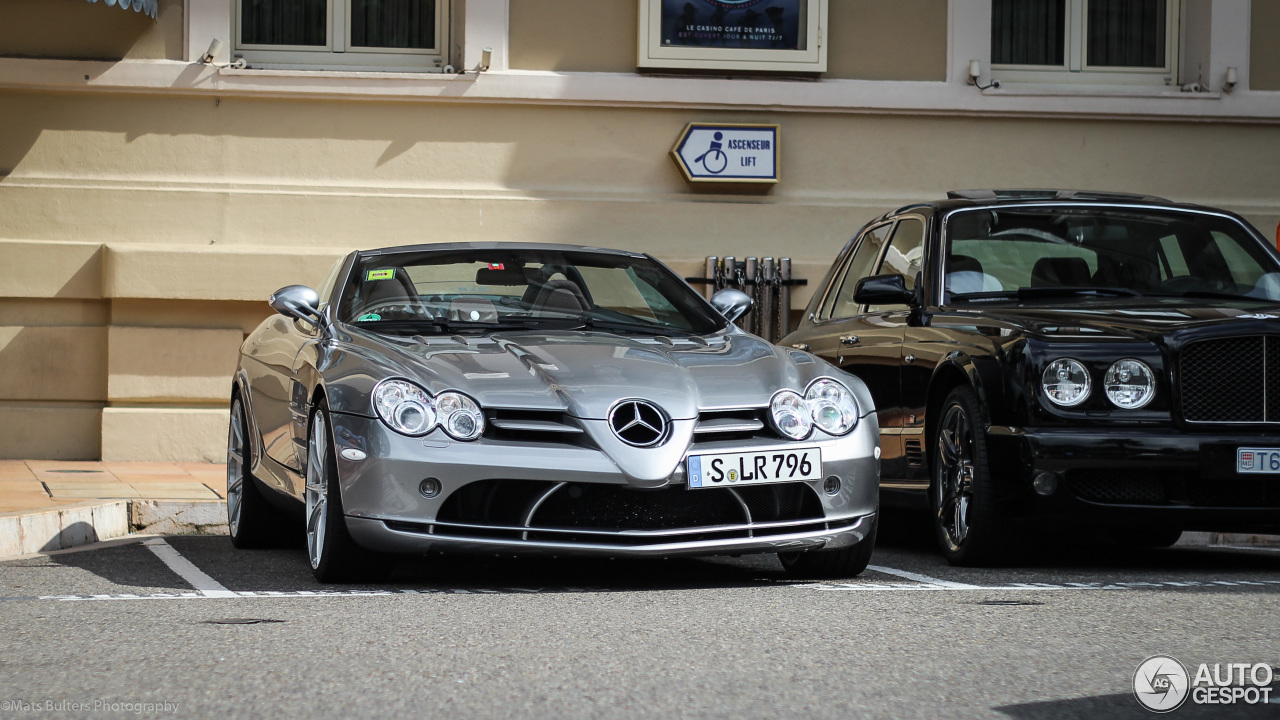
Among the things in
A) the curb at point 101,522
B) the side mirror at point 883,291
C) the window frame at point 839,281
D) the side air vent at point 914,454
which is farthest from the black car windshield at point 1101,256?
the curb at point 101,522

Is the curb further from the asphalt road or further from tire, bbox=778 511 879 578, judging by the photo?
tire, bbox=778 511 879 578

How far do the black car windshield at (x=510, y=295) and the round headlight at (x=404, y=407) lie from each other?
898 millimetres

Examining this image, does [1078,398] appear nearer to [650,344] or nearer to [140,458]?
[650,344]

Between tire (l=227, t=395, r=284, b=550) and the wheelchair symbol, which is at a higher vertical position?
the wheelchair symbol

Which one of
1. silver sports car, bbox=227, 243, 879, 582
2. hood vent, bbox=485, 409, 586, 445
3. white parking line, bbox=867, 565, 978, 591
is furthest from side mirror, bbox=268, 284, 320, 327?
white parking line, bbox=867, 565, 978, 591

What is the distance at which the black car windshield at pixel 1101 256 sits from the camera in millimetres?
7711

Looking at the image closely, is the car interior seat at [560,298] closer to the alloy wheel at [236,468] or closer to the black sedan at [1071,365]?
the black sedan at [1071,365]

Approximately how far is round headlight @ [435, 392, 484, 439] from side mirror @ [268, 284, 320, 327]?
1.44 meters

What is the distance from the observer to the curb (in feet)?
25.8

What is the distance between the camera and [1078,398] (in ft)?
21.4

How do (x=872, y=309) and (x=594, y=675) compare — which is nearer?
(x=594, y=675)

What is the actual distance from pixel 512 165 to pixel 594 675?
8785mm

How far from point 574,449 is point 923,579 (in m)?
1.55

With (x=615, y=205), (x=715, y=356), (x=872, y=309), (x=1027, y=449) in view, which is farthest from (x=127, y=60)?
(x=1027, y=449)
